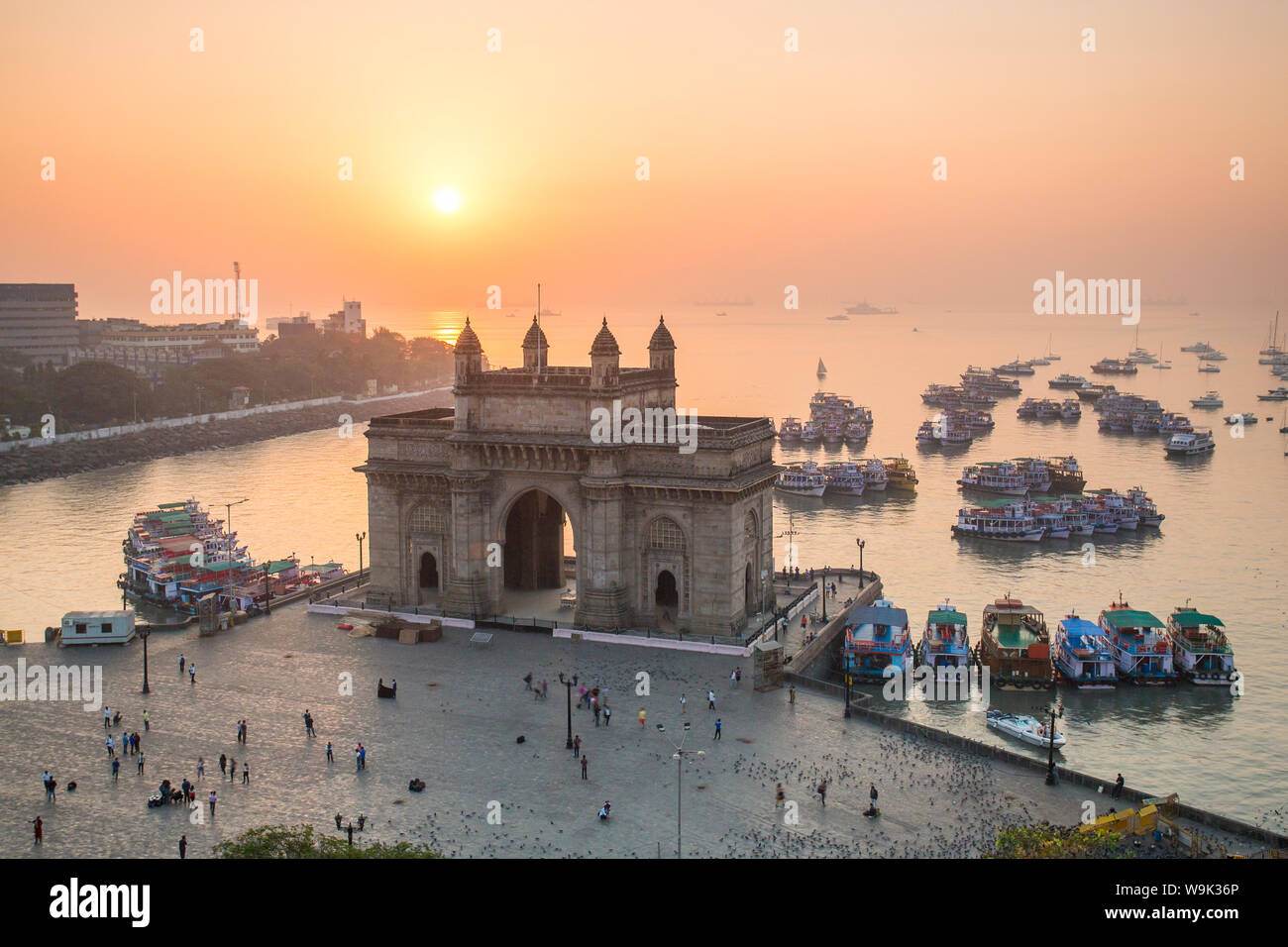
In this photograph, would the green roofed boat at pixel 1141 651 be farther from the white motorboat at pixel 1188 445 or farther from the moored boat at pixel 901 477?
the white motorboat at pixel 1188 445

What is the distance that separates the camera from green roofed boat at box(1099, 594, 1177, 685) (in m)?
60.2

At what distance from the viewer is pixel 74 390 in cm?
14900

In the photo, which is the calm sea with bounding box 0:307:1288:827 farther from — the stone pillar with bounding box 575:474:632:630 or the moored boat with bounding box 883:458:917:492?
the stone pillar with bounding box 575:474:632:630

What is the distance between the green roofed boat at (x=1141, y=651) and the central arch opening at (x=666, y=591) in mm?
22837

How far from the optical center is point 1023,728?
168 ft

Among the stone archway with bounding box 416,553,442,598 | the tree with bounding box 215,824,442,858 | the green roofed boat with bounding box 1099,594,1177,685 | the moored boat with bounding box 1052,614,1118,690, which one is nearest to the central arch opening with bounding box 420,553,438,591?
the stone archway with bounding box 416,553,442,598

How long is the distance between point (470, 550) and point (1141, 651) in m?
34.3

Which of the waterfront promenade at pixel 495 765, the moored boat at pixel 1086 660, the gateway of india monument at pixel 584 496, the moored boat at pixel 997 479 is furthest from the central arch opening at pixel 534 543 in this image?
the moored boat at pixel 997 479

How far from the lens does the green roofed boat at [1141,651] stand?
6016 cm

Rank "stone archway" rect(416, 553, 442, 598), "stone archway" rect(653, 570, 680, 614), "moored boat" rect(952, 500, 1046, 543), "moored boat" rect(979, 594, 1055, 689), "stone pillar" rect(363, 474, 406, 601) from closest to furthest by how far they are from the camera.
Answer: "stone archway" rect(653, 570, 680, 614), "moored boat" rect(979, 594, 1055, 689), "stone pillar" rect(363, 474, 406, 601), "stone archway" rect(416, 553, 442, 598), "moored boat" rect(952, 500, 1046, 543)

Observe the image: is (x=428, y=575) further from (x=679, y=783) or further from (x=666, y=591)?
(x=679, y=783)

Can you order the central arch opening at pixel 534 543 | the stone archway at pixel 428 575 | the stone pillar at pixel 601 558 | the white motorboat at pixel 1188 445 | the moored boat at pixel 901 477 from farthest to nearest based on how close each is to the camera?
the white motorboat at pixel 1188 445
the moored boat at pixel 901 477
the central arch opening at pixel 534 543
the stone archway at pixel 428 575
the stone pillar at pixel 601 558

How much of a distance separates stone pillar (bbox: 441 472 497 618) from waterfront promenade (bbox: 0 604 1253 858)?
4.66 m
